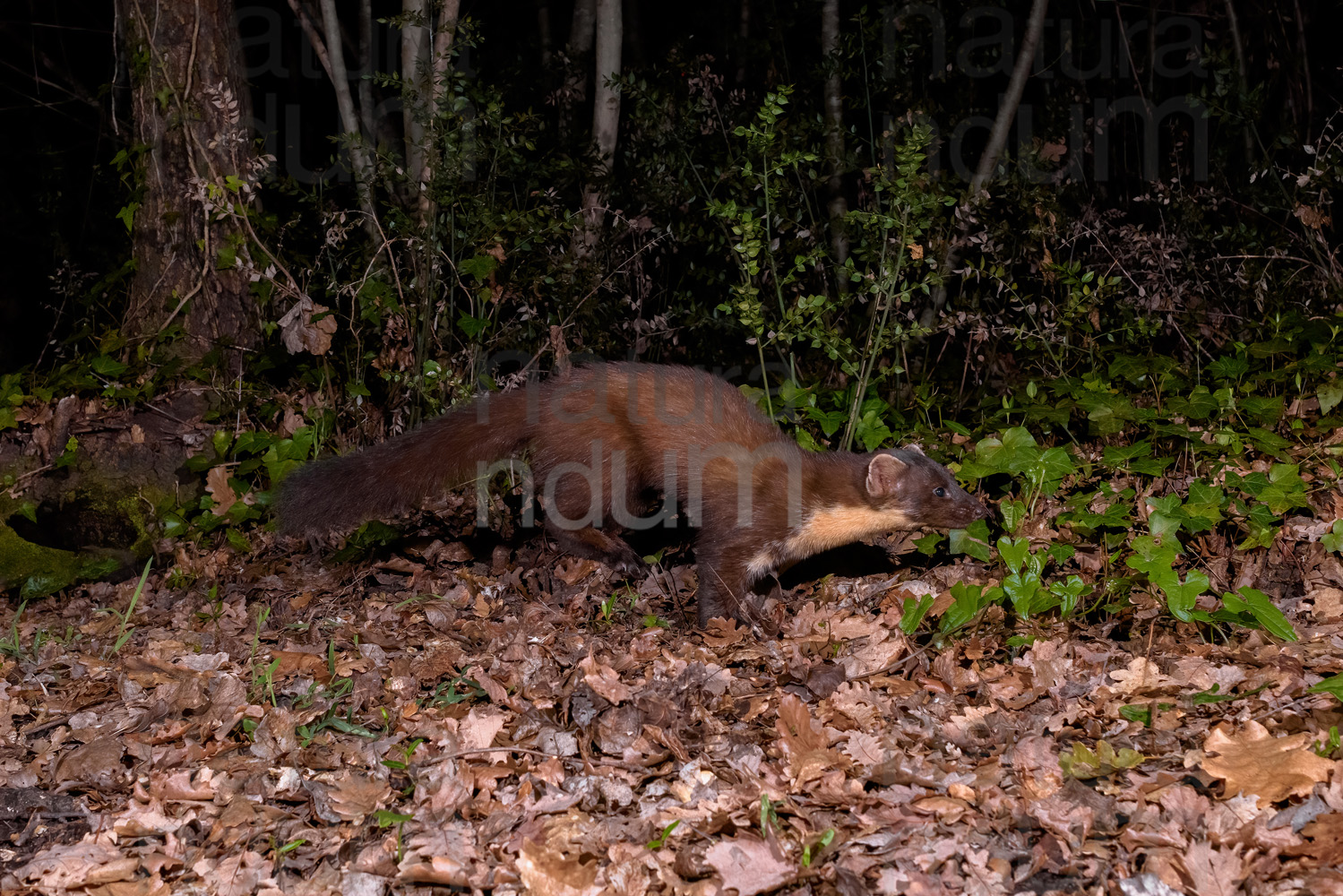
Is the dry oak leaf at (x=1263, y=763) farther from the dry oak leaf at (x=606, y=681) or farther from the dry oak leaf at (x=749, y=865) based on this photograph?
the dry oak leaf at (x=606, y=681)

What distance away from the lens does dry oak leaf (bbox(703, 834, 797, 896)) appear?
3.04m

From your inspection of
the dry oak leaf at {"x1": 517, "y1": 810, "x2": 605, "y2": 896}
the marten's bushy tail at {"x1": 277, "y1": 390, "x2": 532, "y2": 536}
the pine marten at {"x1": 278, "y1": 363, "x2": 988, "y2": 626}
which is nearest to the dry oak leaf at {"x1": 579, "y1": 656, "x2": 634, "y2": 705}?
the dry oak leaf at {"x1": 517, "y1": 810, "x2": 605, "y2": 896}

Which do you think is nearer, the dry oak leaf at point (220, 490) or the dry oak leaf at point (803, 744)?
the dry oak leaf at point (803, 744)

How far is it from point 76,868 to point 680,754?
190 cm

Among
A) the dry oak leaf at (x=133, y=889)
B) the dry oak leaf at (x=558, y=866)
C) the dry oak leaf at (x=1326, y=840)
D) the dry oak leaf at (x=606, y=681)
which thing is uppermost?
the dry oak leaf at (x=606, y=681)

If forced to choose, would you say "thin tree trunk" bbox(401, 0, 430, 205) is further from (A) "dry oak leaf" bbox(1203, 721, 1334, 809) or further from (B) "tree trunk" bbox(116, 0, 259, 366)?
(A) "dry oak leaf" bbox(1203, 721, 1334, 809)

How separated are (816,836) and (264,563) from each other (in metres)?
4.12

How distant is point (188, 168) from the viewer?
6684 millimetres

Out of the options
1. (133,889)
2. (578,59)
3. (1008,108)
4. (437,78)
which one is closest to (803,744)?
(133,889)

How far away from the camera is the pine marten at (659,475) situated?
5414 mm

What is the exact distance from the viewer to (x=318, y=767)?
3.80 m

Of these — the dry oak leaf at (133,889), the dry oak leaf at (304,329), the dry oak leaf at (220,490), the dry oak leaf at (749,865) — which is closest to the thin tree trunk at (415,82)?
the dry oak leaf at (304,329)

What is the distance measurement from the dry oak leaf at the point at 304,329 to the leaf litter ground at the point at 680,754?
180 cm

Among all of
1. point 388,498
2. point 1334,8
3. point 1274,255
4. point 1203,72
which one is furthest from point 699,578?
point 1334,8
